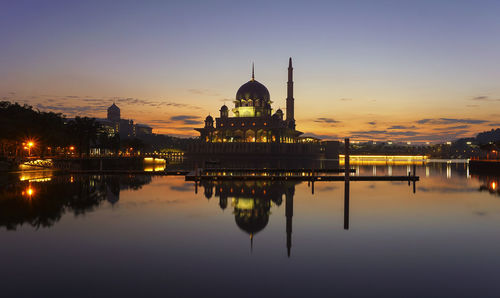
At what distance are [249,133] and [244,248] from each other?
13546 cm

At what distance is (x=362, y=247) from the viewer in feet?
47.9

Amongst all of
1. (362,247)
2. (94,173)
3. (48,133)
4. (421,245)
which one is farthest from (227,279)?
(48,133)

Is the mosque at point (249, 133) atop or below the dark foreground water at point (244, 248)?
atop

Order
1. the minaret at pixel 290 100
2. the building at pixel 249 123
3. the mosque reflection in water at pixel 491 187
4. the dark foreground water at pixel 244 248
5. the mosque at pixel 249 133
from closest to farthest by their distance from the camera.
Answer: the dark foreground water at pixel 244 248, the mosque reflection in water at pixel 491 187, the mosque at pixel 249 133, the building at pixel 249 123, the minaret at pixel 290 100

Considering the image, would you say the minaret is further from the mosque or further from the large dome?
the large dome

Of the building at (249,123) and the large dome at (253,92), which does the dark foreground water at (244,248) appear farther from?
the large dome at (253,92)

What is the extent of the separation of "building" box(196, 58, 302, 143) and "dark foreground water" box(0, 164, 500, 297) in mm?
121371

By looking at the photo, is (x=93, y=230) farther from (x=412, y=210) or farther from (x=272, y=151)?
(x=272, y=151)

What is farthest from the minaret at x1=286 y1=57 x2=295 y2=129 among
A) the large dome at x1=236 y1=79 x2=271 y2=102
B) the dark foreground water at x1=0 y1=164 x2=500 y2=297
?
the dark foreground water at x1=0 y1=164 x2=500 y2=297

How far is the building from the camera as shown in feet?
485

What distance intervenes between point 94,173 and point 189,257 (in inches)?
1769

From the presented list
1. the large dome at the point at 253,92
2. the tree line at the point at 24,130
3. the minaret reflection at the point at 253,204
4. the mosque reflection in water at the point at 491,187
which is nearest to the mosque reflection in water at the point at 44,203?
the minaret reflection at the point at 253,204

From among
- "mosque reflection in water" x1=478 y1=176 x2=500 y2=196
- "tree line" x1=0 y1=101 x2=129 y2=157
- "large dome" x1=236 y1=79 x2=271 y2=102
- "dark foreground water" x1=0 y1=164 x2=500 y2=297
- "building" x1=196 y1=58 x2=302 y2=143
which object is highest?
"large dome" x1=236 y1=79 x2=271 y2=102

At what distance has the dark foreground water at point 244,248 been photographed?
33.8 feet
